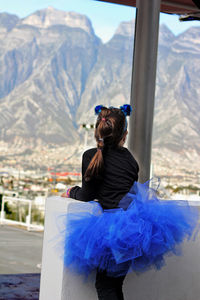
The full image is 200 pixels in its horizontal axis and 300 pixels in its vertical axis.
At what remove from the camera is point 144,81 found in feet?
12.0

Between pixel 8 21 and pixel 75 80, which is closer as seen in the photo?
pixel 75 80

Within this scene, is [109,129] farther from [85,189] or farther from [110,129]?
[85,189]

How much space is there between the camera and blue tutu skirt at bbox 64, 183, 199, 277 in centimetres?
192

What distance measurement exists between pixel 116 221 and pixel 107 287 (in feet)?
0.93

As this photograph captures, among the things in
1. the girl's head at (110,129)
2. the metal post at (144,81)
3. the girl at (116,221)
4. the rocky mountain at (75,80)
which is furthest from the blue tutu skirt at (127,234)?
the rocky mountain at (75,80)

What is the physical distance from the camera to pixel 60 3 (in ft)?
150

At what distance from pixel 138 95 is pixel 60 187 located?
37.0 meters

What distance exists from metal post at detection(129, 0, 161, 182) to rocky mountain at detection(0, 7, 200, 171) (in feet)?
96.4

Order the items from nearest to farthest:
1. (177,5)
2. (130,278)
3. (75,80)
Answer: (130,278)
(177,5)
(75,80)

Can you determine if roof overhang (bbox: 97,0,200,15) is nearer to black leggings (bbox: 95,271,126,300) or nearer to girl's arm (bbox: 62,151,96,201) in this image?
girl's arm (bbox: 62,151,96,201)

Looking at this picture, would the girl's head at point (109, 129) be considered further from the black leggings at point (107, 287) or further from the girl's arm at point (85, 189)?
the black leggings at point (107, 287)

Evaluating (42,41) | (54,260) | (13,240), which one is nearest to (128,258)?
(54,260)

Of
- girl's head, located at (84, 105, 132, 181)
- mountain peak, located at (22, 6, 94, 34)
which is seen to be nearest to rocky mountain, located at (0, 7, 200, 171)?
mountain peak, located at (22, 6, 94, 34)

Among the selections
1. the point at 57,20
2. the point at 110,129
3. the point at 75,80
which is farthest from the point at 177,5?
the point at 57,20
